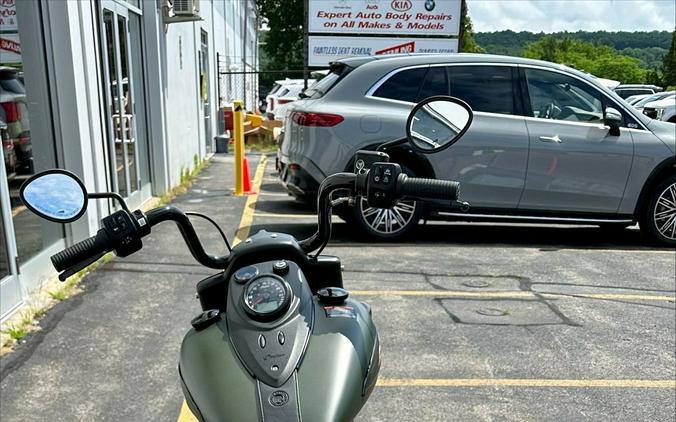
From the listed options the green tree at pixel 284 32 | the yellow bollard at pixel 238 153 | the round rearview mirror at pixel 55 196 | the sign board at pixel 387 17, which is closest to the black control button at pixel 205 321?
the round rearview mirror at pixel 55 196

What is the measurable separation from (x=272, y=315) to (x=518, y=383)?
2518 millimetres

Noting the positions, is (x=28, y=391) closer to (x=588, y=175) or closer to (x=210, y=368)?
(x=210, y=368)

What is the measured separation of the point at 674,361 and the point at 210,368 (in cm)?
346

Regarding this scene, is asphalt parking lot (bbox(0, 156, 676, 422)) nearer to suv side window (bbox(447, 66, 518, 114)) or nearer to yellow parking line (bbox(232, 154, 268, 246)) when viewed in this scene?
yellow parking line (bbox(232, 154, 268, 246))

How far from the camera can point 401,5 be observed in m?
13.3

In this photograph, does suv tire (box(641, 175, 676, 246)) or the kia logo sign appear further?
the kia logo sign

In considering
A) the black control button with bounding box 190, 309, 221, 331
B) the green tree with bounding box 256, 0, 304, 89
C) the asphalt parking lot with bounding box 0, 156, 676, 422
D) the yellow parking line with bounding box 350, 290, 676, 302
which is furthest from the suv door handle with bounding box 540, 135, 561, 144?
the green tree with bounding box 256, 0, 304, 89

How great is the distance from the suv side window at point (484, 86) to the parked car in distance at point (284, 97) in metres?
10.2

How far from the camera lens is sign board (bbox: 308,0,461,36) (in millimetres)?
13195

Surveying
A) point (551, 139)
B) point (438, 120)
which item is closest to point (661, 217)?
point (551, 139)

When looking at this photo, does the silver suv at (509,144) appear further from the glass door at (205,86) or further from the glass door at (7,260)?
the glass door at (205,86)

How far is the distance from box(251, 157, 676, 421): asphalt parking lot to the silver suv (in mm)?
395

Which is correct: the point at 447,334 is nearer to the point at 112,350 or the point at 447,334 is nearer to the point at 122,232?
the point at 112,350

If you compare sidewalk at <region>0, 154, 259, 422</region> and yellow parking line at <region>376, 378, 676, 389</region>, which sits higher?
yellow parking line at <region>376, 378, 676, 389</region>
